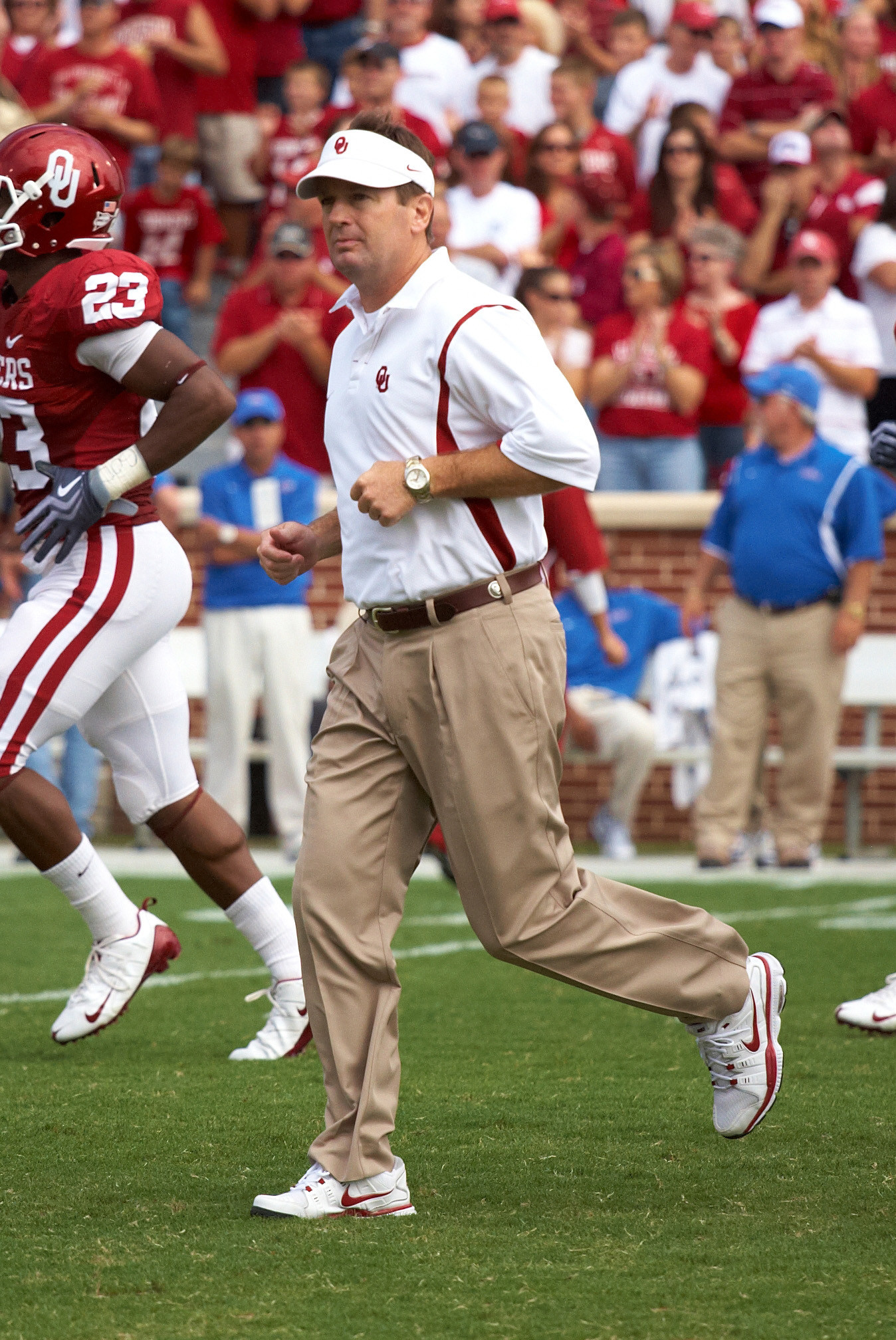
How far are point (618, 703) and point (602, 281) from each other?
318 centimetres

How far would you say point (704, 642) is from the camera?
11711 millimetres

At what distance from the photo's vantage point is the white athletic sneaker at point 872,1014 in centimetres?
568

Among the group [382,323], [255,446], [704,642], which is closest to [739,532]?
[704,642]

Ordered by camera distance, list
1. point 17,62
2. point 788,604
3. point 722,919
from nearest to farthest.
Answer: point 722,919
point 788,604
point 17,62

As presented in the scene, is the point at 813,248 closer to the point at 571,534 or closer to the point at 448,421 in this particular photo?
the point at 571,534

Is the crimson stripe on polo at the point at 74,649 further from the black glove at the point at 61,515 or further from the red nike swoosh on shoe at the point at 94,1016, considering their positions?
the red nike swoosh on shoe at the point at 94,1016

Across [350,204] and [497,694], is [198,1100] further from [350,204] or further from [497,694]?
[350,204]

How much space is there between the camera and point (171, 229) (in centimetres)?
1338

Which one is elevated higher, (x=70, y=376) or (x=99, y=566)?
(x=70, y=376)

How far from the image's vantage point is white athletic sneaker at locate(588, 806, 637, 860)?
11.2 m

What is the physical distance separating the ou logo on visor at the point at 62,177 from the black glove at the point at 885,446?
2248mm

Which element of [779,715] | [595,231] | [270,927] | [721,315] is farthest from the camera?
Answer: [595,231]

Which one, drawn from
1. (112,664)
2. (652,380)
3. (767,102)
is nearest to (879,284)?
(652,380)

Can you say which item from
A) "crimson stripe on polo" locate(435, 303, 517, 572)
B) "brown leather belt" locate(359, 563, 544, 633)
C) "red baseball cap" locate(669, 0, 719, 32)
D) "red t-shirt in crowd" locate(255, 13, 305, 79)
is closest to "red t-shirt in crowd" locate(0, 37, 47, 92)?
"red t-shirt in crowd" locate(255, 13, 305, 79)
